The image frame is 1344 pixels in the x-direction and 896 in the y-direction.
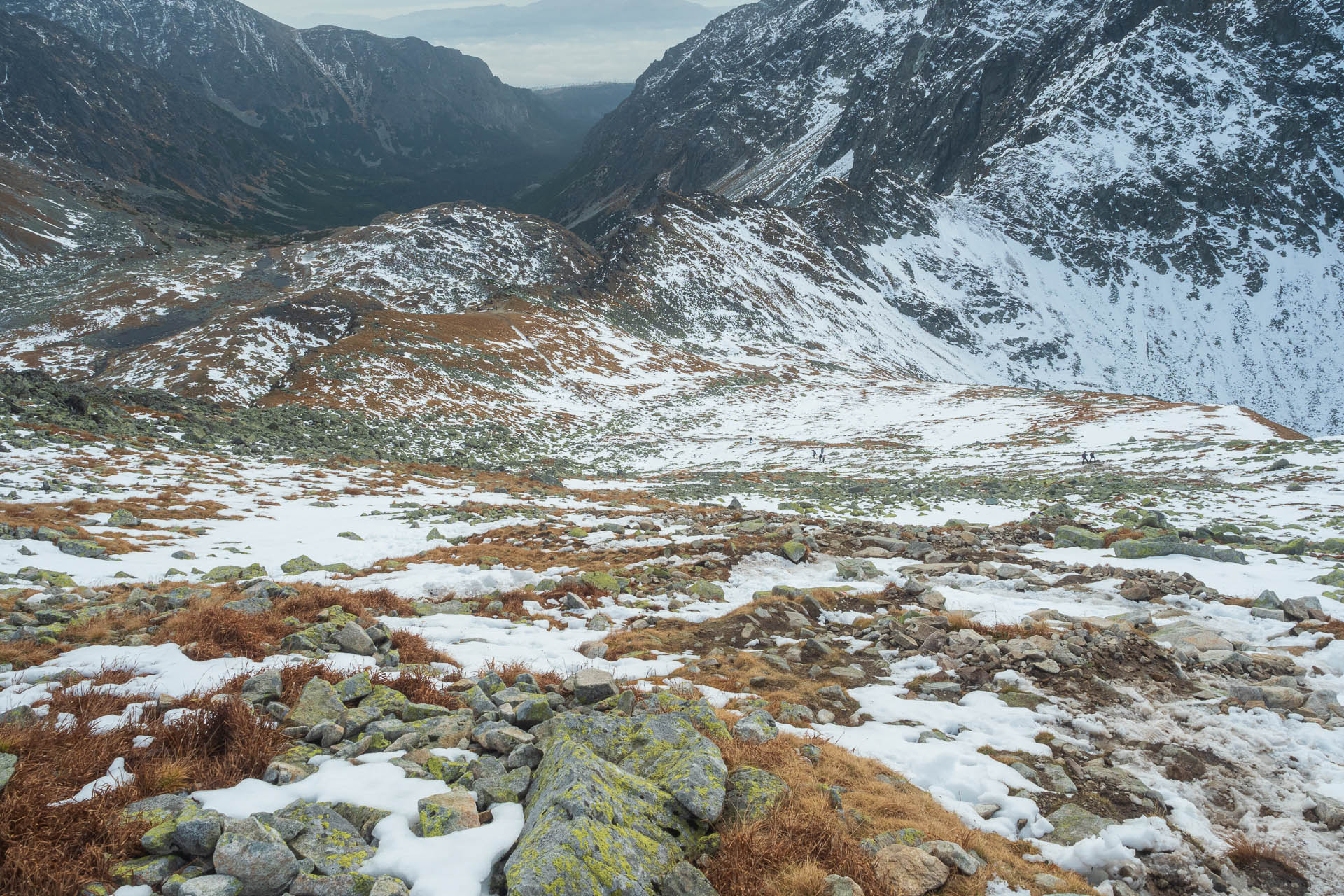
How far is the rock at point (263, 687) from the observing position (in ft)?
19.8

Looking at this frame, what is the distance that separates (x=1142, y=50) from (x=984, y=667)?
243 m

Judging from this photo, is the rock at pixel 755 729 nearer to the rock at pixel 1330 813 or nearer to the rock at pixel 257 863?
the rock at pixel 257 863

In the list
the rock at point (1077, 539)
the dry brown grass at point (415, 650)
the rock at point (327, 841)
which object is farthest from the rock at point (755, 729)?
the rock at point (1077, 539)

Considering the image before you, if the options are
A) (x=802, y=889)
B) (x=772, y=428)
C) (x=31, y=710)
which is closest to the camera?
(x=802, y=889)

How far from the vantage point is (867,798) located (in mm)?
5645

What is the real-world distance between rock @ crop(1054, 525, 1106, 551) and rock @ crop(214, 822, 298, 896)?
17.4 meters

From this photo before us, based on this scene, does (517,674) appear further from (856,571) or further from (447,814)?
(856,571)

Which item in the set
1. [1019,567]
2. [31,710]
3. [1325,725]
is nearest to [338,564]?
[31,710]

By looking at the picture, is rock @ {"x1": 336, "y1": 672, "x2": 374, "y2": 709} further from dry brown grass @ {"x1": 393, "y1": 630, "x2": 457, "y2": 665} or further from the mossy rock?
the mossy rock

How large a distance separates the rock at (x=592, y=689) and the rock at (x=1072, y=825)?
4473mm

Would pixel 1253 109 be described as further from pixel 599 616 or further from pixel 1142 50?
pixel 599 616

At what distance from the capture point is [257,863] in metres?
3.83

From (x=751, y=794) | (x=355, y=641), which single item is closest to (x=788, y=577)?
(x=355, y=641)

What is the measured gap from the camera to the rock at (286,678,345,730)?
19.0 feet
